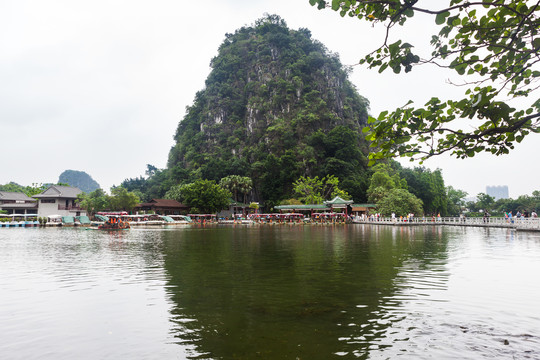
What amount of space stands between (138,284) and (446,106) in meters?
9.12

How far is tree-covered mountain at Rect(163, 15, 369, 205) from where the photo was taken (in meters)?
87.1

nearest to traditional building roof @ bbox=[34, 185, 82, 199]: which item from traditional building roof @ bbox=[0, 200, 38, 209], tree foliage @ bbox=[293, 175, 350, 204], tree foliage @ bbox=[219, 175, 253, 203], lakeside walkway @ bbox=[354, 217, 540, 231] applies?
traditional building roof @ bbox=[0, 200, 38, 209]

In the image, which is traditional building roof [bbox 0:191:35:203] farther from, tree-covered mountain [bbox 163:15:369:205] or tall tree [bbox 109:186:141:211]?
tree-covered mountain [bbox 163:15:369:205]

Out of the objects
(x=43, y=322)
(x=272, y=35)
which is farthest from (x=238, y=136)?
(x=43, y=322)

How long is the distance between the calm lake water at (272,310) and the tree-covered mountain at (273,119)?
6946cm

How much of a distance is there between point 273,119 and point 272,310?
91592mm

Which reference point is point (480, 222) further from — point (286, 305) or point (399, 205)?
point (286, 305)

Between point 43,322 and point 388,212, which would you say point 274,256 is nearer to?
point 43,322

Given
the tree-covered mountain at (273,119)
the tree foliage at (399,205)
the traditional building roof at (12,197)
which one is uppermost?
the tree-covered mountain at (273,119)

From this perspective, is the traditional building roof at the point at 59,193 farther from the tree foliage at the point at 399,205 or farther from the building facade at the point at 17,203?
the tree foliage at the point at 399,205

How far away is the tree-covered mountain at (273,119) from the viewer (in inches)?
3430

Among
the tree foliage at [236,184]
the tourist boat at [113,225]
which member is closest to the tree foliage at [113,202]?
the tree foliage at [236,184]

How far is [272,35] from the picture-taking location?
113 meters

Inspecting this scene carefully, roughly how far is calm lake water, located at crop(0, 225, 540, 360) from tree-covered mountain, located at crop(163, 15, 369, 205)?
228 ft
